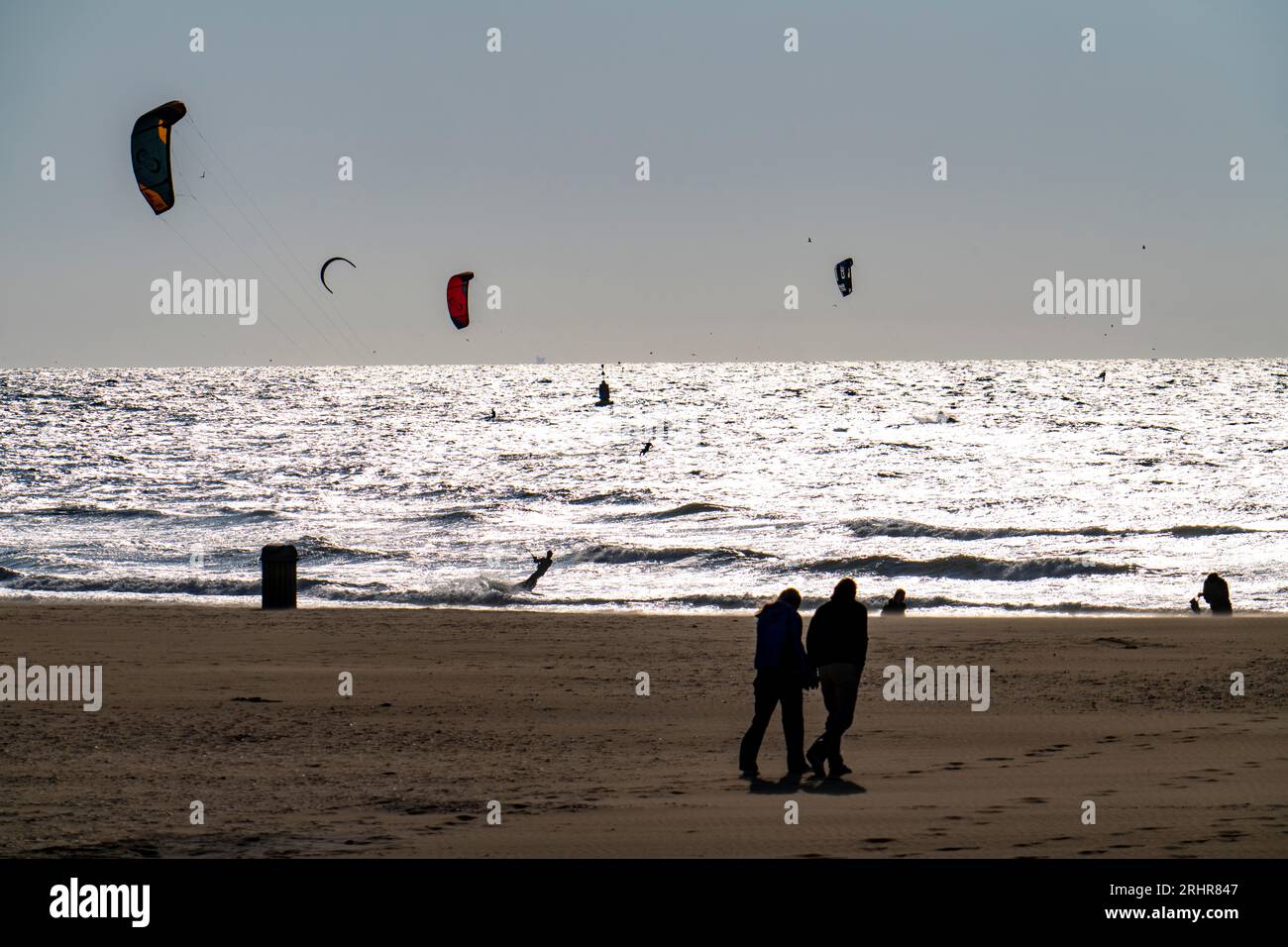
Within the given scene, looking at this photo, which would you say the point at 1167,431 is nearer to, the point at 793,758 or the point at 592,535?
the point at 592,535

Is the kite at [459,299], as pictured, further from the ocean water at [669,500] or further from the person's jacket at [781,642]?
the person's jacket at [781,642]

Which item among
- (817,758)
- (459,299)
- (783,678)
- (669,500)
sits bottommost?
(817,758)

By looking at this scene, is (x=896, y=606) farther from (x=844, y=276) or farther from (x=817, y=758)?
(x=844, y=276)

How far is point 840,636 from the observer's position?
8914mm

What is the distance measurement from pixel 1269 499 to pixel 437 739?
115ft

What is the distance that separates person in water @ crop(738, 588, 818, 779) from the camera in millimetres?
8727

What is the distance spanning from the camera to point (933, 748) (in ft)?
32.6

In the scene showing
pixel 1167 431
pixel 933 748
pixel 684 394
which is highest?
pixel 684 394

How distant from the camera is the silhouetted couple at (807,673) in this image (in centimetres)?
876

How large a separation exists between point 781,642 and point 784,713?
1.82ft

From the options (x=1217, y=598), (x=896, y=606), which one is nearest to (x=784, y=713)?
(x=896, y=606)

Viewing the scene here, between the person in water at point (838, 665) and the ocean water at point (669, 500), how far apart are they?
43.7 feet

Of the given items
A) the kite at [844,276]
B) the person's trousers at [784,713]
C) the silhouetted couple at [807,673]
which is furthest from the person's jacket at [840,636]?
the kite at [844,276]
